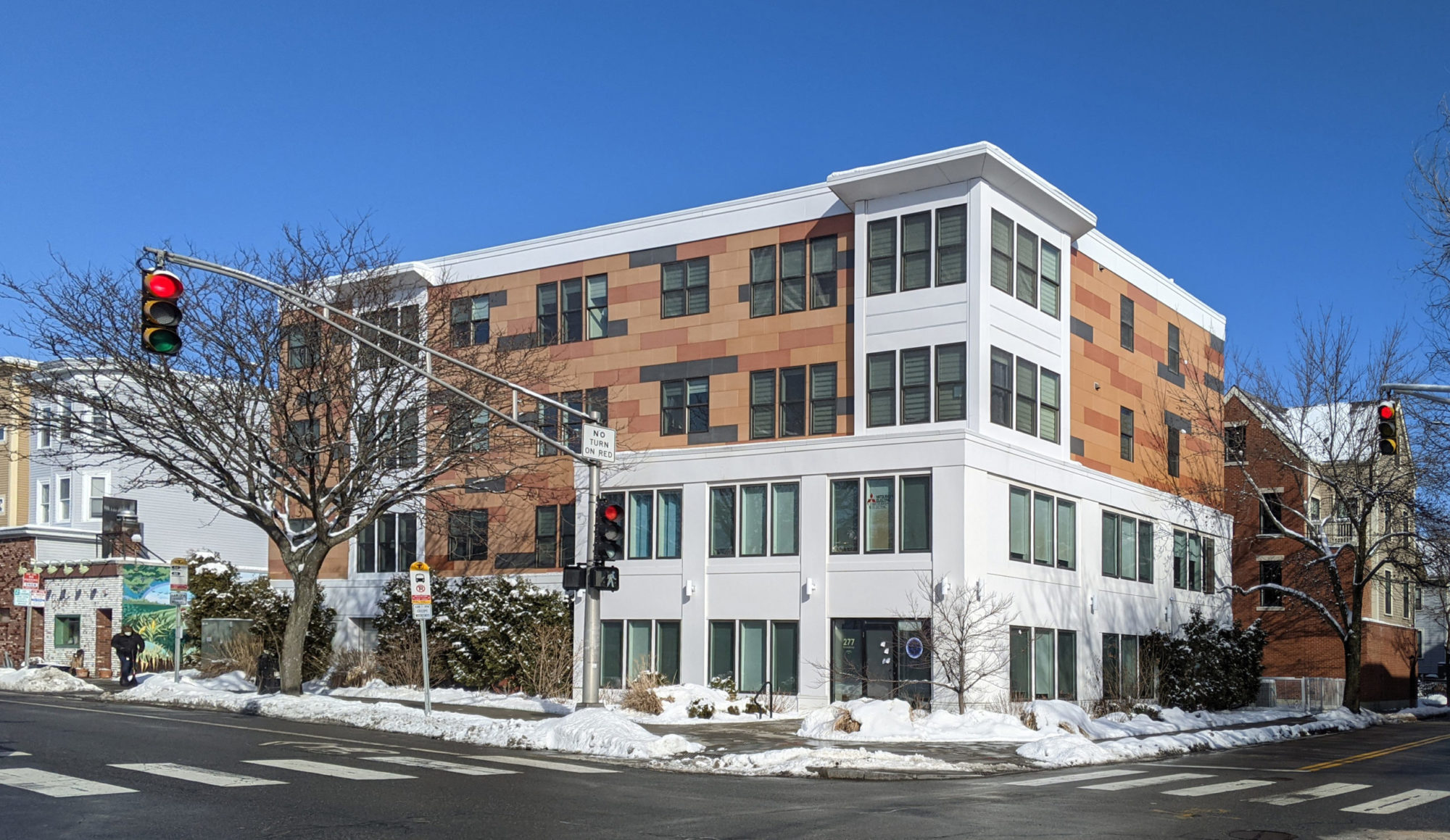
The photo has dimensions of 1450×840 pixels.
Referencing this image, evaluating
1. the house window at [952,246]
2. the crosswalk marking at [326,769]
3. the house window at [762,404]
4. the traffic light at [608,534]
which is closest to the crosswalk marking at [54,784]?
the crosswalk marking at [326,769]

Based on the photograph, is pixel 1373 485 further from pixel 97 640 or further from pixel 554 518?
pixel 97 640

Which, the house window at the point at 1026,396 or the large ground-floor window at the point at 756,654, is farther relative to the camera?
the house window at the point at 1026,396

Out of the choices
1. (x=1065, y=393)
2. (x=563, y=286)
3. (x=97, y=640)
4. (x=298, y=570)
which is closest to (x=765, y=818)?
(x=298, y=570)

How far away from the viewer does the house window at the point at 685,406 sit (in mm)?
36594

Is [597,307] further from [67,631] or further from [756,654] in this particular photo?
[67,631]

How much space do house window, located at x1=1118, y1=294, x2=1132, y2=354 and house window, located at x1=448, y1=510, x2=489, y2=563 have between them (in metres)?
19.8

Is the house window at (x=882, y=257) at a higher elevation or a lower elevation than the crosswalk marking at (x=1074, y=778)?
higher

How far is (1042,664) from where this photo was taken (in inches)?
1347

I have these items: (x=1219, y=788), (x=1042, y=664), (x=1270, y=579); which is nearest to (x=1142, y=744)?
(x=1219, y=788)

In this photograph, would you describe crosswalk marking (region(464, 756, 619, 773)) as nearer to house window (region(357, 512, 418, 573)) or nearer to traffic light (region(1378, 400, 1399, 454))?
traffic light (region(1378, 400, 1399, 454))

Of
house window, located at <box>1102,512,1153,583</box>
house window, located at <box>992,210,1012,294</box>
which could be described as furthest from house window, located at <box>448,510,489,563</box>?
house window, located at <box>1102,512,1153,583</box>

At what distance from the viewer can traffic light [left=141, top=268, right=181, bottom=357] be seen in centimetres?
1575

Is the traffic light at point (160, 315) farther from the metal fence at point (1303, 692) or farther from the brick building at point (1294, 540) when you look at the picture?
the metal fence at point (1303, 692)

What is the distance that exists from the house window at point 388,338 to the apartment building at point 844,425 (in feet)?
8.27
